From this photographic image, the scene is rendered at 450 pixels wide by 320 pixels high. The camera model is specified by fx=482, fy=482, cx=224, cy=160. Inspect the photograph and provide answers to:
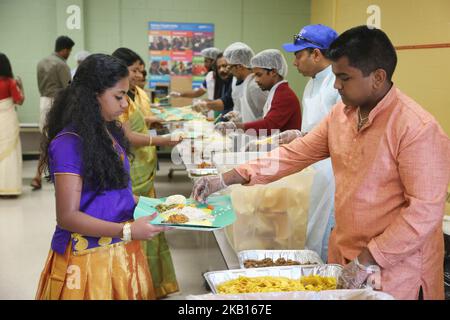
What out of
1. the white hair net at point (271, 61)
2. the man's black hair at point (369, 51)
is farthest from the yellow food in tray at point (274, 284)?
the white hair net at point (271, 61)

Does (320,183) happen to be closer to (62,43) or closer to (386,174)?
(386,174)

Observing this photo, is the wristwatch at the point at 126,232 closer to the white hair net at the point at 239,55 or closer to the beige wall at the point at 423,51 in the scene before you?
the beige wall at the point at 423,51

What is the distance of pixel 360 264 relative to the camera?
1378 mm

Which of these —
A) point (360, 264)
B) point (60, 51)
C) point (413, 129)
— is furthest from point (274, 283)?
point (60, 51)

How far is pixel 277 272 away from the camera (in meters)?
1.60

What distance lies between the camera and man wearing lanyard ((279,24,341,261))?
2.39 metres

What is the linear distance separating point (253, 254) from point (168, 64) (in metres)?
5.81

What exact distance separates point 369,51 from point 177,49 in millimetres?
6202

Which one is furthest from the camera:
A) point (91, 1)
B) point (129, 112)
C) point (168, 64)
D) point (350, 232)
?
point (168, 64)

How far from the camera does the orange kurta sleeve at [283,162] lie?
1789 millimetres

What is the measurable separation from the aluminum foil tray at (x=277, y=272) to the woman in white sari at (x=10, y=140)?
4.32 meters

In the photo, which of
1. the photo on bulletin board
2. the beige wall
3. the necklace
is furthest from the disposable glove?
the photo on bulletin board

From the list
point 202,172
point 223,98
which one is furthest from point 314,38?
point 223,98
